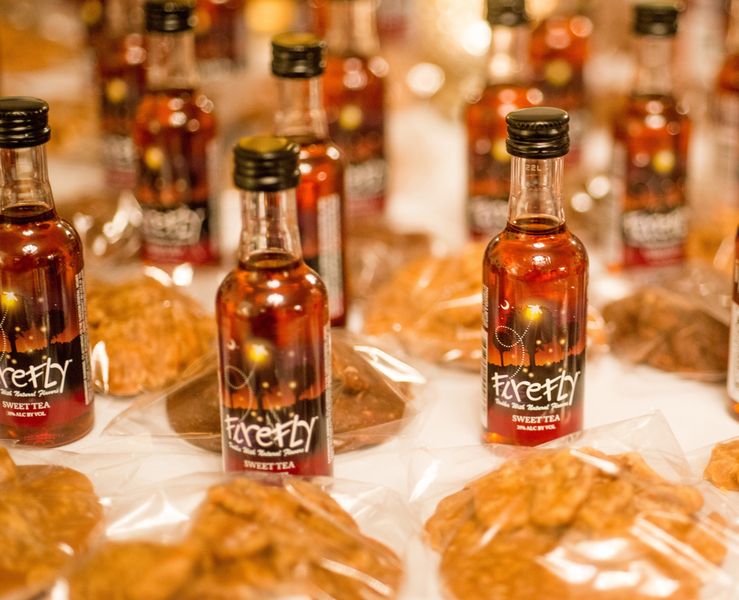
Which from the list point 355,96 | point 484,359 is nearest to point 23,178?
point 484,359

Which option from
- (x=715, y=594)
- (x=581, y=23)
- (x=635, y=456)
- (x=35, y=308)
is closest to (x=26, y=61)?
(x=581, y=23)

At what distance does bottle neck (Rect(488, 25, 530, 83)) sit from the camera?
1587 mm

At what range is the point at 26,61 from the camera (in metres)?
2.29

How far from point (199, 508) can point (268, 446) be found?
11 centimetres

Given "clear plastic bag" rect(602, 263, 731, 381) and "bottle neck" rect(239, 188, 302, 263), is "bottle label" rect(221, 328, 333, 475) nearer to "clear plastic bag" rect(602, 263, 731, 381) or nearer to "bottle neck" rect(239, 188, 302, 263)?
"bottle neck" rect(239, 188, 302, 263)

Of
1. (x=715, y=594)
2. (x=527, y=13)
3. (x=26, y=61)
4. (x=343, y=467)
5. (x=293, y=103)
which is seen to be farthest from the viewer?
(x=26, y=61)

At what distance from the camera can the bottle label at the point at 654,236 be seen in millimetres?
1622

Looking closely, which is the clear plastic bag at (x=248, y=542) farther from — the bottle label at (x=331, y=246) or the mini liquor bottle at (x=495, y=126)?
the mini liquor bottle at (x=495, y=126)

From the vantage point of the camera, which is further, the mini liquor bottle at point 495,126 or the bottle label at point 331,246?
the mini liquor bottle at point 495,126

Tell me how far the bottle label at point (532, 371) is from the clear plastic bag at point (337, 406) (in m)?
0.13

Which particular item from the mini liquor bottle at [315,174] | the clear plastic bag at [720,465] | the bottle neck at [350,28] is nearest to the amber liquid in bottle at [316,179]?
the mini liquor bottle at [315,174]

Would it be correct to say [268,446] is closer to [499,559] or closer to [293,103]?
[499,559]

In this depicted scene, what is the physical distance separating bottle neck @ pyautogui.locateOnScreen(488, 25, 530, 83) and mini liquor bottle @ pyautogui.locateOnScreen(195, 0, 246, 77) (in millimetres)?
626

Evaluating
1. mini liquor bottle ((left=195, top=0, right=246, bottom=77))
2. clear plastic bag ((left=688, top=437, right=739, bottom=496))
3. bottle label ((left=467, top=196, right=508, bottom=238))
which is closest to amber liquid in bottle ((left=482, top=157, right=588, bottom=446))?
clear plastic bag ((left=688, top=437, right=739, bottom=496))
